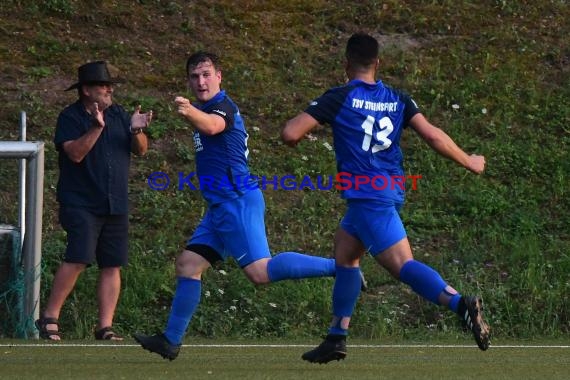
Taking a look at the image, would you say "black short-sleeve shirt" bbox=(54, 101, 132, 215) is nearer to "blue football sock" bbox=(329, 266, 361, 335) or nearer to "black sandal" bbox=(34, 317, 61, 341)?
"black sandal" bbox=(34, 317, 61, 341)

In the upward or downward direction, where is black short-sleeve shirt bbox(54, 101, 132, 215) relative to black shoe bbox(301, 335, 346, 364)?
upward

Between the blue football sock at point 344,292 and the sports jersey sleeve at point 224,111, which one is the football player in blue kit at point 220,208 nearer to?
the sports jersey sleeve at point 224,111

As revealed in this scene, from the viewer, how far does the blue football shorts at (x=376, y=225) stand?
7.32 meters

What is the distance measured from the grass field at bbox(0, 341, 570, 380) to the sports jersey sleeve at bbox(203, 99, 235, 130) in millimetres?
1409

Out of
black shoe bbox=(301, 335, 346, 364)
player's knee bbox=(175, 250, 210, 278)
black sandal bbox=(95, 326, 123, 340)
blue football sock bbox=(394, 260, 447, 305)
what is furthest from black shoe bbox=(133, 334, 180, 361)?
black sandal bbox=(95, 326, 123, 340)

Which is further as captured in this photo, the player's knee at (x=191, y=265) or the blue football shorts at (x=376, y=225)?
the player's knee at (x=191, y=265)

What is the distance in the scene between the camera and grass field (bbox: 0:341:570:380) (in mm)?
6988

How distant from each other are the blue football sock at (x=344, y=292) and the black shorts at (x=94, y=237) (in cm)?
292

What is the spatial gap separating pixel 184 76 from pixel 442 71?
3.00m

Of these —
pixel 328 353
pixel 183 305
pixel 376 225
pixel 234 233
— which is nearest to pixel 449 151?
pixel 376 225

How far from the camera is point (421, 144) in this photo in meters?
14.3

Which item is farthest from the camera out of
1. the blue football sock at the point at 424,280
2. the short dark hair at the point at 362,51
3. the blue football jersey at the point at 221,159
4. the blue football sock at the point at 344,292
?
the blue football jersey at the point at 221,159

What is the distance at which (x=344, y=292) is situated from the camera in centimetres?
764

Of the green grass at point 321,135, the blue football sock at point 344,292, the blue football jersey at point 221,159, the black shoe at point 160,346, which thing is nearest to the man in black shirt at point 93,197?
the green grass at point 321,135
